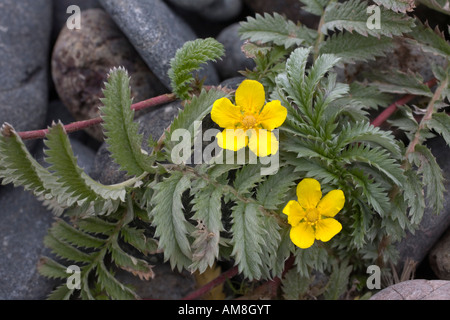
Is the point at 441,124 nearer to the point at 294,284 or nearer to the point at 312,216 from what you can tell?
the point at 312,216

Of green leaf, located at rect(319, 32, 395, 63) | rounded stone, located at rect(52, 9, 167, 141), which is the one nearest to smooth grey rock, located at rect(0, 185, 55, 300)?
rounded stone, located at rect(52, 9, 167, 141)

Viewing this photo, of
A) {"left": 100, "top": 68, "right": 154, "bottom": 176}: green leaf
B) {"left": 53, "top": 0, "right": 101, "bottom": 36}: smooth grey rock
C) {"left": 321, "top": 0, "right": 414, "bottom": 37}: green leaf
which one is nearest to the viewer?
{"left": 100, "top": 68, "right": 154, "bottom": 176}: green leaf

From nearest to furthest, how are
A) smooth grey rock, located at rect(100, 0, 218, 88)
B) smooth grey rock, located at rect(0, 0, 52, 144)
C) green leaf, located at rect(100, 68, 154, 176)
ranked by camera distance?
green leaf, located at rect(100, 68, 154, 176)
smooth grey rock, located at rect(100, 0, 218, 88)
smooth grey rock, located at rect(0, 0, 52, 144)

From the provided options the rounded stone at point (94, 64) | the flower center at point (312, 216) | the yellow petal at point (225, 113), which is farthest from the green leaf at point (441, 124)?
the rounded stone at point (94, 64)

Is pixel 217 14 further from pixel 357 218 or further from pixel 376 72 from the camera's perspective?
pixel 357 218

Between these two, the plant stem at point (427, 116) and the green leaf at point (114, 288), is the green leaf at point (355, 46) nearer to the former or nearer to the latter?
the plant stem at point (427, 116)

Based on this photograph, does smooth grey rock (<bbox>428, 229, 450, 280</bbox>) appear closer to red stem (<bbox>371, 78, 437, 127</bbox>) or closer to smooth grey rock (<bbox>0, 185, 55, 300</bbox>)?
red stem (<bbox>371, 78, 437, 127</bbox>)
